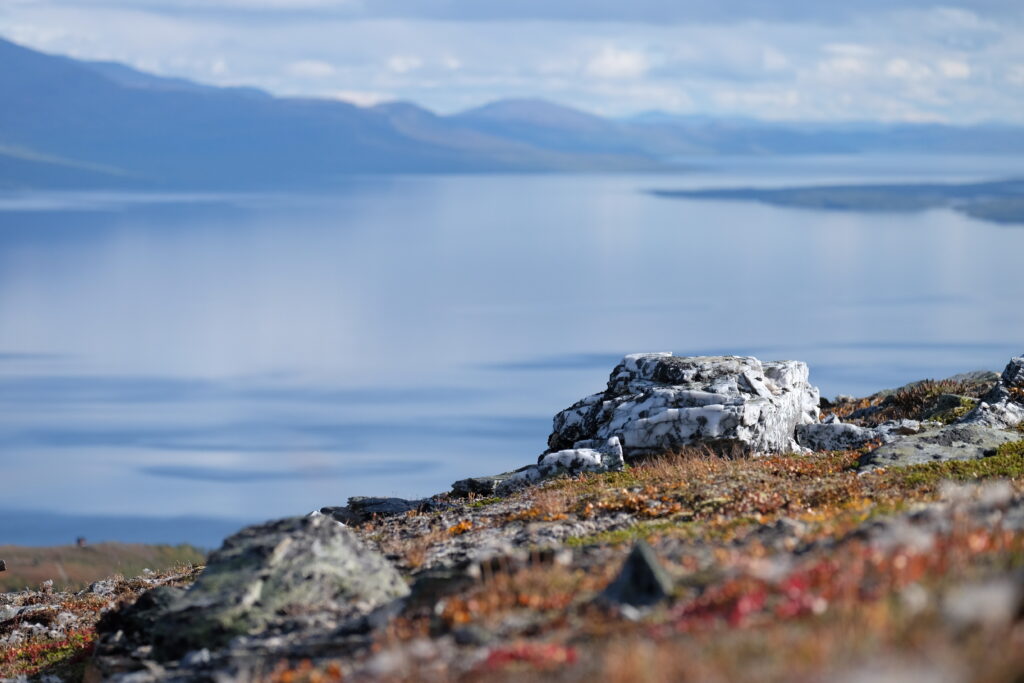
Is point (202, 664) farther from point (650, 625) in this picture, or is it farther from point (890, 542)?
point (890, 542)

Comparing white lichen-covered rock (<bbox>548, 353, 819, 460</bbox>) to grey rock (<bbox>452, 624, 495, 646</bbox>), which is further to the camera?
white lichen-covered rock (<bbox>548, 353, 819, 460</bbox>)

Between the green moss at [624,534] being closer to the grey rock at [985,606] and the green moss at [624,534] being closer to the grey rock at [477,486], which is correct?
the grey rock at [985,606]

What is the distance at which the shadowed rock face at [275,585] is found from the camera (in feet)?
46.9

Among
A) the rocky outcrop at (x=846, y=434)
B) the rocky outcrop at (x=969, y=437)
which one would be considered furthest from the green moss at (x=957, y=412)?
the rocky outcrop at (x=846, y=434)

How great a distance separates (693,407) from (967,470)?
27.5 ft

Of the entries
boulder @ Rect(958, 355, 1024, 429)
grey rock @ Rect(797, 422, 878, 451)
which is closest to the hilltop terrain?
grey rock @ Rect(797, 422, 878, 451)

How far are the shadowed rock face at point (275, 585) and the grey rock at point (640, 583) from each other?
4.01 m

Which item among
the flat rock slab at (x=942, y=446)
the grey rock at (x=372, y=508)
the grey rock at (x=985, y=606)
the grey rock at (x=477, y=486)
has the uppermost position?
the grey rock at (x=985, y=606)

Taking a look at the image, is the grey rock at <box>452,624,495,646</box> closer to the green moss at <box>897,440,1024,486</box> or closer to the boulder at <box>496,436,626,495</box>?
the green moss at <box>897,440,1024,486</box>

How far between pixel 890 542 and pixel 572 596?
3.29 meters

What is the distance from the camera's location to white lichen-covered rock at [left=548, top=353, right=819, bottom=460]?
28.6m

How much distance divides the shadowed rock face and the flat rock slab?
40.6 feet

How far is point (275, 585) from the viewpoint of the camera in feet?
47.9

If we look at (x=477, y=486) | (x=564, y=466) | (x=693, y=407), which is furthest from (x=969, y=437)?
(x=477, y=486)
